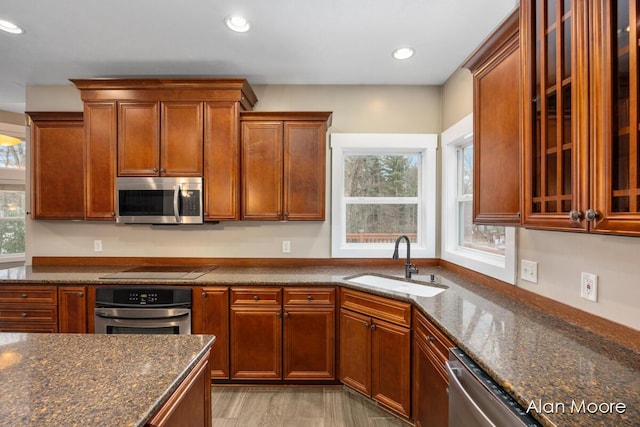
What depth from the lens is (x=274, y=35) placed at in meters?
2.13

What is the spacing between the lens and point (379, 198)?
9.84ft

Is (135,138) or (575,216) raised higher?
(135,138)

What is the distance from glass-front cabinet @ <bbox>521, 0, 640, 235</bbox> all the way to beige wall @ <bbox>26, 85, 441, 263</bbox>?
166 cm

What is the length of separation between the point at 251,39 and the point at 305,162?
1013mm

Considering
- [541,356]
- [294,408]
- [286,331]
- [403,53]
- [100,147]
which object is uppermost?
[403,53]

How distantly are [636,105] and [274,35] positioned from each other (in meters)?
2.02

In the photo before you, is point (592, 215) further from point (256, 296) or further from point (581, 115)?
point (256, 296)

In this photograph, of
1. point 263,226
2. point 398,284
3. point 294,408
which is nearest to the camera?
point 294,408

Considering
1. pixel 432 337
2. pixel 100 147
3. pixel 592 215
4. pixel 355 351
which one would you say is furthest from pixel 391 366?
pixel 100 147

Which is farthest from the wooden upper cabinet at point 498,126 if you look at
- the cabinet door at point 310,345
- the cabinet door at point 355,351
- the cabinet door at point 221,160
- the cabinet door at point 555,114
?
the cabinet door at point 221,160

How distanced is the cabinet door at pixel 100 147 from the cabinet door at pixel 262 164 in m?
1.15

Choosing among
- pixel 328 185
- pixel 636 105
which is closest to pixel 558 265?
pixel 636 105

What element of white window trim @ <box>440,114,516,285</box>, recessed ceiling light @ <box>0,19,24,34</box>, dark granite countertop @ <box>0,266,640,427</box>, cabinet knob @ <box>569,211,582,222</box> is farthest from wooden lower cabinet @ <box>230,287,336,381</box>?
recessed ceiling light @ <box>0,19,24,34</box>

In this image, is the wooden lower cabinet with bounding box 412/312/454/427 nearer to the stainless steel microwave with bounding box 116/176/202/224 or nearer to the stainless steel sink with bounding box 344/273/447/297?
the stainless steel sink with bounding box 344/273/447/297
